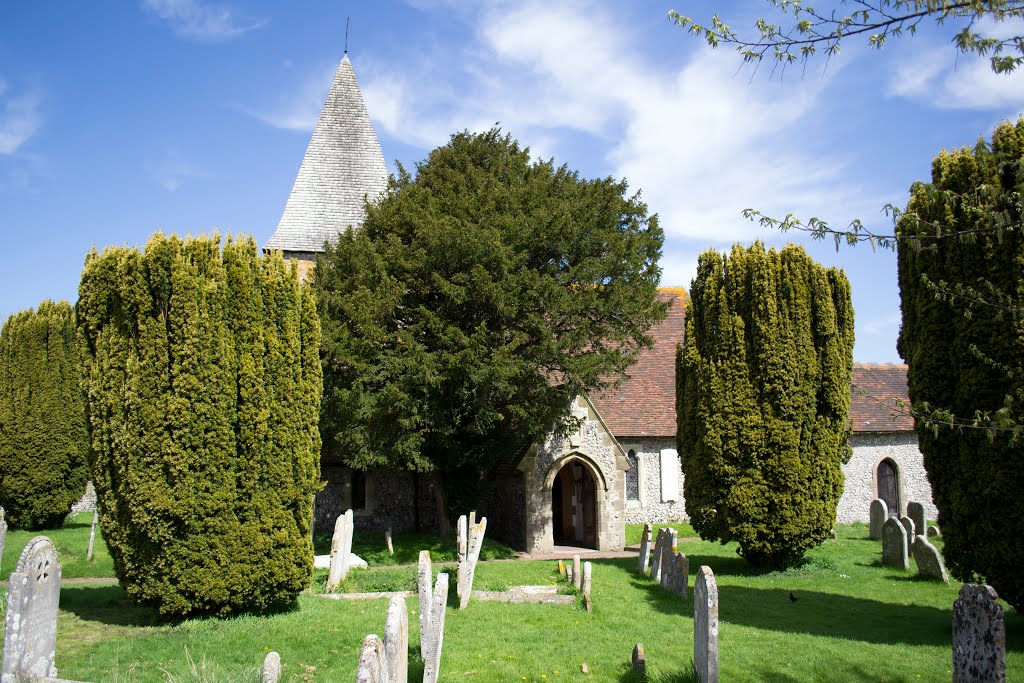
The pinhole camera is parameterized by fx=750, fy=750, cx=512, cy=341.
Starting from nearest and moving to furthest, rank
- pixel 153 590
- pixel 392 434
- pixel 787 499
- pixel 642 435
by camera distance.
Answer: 1. pixel 153 590
2. pixel 787 499
3. pixel 392 434
4. pixel 642 435

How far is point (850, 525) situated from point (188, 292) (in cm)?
2243

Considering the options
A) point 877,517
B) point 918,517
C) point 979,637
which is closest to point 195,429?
point 979,637

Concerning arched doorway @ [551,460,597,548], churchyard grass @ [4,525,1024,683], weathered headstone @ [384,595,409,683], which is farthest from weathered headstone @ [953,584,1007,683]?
arched doorway @ [551,460,597,548]

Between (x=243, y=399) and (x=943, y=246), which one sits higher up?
(x=943, y=246)

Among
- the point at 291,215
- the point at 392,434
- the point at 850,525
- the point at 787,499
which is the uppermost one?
the point at 291,215

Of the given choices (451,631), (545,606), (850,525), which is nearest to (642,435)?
(850,525)

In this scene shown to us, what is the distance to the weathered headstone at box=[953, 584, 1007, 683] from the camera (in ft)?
20.5

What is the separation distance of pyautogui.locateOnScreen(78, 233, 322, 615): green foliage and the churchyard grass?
763 mm

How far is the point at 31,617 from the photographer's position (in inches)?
290

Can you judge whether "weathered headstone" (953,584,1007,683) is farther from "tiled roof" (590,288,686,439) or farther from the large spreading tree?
"tiled roof" (590,288,686,439)

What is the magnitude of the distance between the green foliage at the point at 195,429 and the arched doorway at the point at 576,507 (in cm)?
1143

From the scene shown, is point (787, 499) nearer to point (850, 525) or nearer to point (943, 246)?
point (943, 246)

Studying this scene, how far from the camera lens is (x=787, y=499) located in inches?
568

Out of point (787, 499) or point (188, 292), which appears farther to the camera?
point (787, 499)
